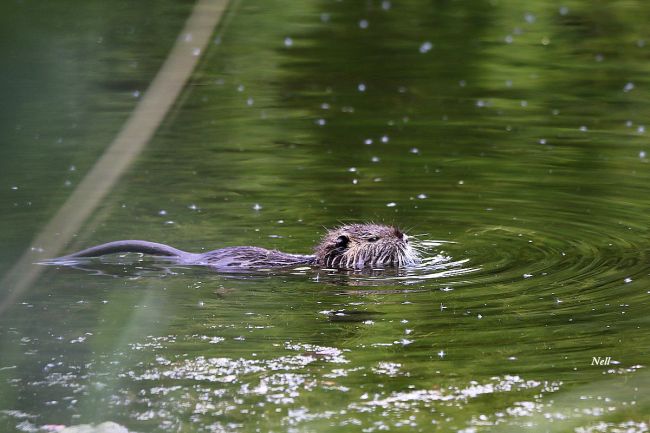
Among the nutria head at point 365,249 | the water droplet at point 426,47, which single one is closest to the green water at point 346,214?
the water droplet at point 426,47

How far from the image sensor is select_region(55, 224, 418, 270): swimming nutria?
664 centimetres

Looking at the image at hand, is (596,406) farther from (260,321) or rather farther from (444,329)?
(260,321)

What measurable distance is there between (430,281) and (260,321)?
4.20ft

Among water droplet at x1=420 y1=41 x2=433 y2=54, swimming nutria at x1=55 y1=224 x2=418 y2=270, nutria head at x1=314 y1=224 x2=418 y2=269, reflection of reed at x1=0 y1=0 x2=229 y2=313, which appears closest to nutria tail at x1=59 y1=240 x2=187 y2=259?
swimming nutria at x1=55 y1=224 x2=418 y2=270

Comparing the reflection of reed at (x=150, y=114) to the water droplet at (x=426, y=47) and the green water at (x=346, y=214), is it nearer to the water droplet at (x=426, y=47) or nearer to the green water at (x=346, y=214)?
the green water at (x=346, y=214)

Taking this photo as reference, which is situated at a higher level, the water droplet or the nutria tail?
the water droplet

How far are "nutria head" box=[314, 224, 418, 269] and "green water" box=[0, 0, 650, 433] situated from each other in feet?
0.68

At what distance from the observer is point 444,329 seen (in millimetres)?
5164

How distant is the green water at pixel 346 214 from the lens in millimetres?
3959

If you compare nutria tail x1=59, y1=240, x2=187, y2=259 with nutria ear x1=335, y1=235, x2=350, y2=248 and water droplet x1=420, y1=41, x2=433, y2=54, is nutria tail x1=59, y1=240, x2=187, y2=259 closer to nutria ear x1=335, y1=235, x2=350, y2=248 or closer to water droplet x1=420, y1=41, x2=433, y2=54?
nutria ear x1=335, y1=235, x2=350, y2=248

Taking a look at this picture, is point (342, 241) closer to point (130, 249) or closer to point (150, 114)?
point (130, 249)

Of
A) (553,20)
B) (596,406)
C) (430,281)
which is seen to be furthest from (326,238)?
(553,20)

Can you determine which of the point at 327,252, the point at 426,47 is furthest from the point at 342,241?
the point at 426,47

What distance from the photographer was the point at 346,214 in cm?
805
